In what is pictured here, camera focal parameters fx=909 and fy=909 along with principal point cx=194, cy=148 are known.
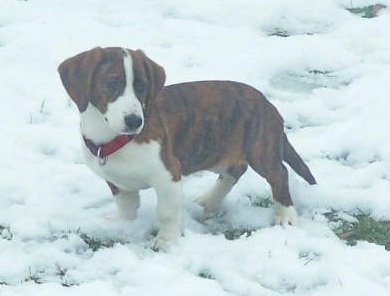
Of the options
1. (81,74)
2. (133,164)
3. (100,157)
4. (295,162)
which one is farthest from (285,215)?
(81,74)

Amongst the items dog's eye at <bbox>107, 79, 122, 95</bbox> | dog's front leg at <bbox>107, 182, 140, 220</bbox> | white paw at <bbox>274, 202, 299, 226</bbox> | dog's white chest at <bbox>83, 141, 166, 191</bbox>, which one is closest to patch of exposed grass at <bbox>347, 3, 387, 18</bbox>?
white paw at <bbox>274, 202, 299, 226</bbox>

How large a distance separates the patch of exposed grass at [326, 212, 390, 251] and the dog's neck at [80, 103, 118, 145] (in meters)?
1.48

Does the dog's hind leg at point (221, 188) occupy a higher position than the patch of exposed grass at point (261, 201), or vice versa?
the dog's hind leg at point (221, 188)

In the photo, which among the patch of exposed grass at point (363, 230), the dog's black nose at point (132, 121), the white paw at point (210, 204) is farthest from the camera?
the white paw at point (210, 204)

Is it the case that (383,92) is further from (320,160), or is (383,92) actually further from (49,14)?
(49,14)

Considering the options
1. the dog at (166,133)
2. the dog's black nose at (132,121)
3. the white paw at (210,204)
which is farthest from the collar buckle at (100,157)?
the white paw at (210,204)

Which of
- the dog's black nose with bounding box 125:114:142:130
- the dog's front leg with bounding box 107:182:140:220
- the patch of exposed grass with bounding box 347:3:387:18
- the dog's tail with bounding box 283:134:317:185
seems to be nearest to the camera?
the dog's black nose with bounding box 125:114:142:130

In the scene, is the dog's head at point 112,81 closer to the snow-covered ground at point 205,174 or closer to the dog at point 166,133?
the dog at point 166,133

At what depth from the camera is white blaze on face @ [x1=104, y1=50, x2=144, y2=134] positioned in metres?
4.49

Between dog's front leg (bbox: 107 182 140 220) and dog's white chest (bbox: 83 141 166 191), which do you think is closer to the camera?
dog's white chest (bbox: 83 141 166 191)

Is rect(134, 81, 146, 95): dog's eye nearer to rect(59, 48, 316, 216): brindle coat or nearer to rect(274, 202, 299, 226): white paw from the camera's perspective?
rect(59, 48, 316, 216): brindle coat

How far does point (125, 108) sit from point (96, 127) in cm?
38

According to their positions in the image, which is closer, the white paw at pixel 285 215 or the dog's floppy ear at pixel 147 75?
the dog's floppy ear at pixel 147 75

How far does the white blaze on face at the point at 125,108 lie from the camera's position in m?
4.49
